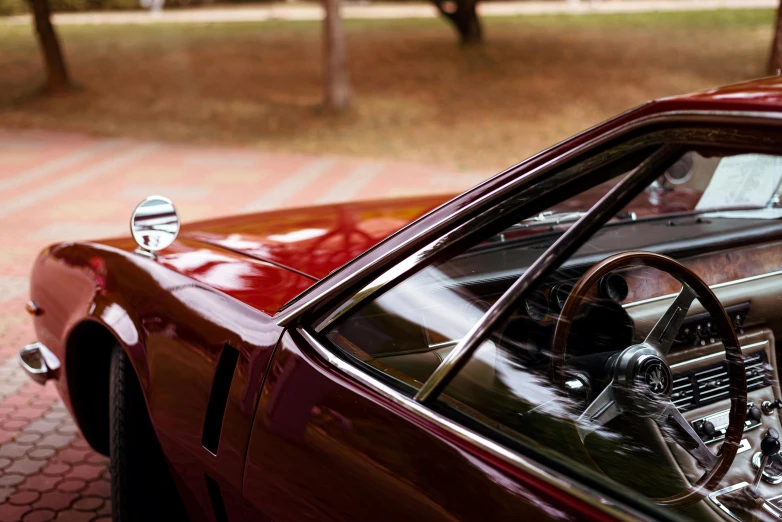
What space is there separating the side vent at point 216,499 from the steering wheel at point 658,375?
859mm

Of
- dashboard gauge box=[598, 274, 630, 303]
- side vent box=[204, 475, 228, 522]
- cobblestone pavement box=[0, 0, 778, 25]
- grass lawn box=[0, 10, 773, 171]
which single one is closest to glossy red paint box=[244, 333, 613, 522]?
side vent box=[204, 475, 228, 522]

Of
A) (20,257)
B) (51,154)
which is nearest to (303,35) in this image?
(51,154)

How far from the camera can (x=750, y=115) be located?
1.27 metres

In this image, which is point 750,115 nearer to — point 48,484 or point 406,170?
point 48,484

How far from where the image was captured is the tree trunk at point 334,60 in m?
12.5

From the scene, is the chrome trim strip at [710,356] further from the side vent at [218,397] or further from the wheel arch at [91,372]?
the wheel arch at [91,372]

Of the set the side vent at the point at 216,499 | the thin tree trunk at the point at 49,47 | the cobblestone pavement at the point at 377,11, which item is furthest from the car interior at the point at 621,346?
the cobblestone pavement at the point at 377,11

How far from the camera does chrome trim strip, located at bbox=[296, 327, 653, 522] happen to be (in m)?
1.24

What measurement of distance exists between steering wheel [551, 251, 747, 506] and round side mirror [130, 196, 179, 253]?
133 centimetres

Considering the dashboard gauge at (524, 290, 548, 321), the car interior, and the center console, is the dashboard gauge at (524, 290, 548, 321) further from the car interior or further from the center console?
the center console

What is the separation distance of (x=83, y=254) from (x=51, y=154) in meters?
9.24

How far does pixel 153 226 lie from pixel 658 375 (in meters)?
1.55

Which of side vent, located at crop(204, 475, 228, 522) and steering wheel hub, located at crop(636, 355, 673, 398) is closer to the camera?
steering wheel hub, located at crop(636, 355, 673, 398)

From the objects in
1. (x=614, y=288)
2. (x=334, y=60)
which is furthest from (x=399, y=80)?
(x=614, y=288)
